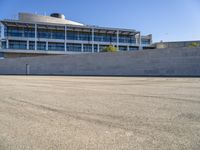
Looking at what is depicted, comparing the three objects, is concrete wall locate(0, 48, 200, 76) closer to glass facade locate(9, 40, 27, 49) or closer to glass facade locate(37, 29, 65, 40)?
glass facade locate(9, 40, 27, 49)

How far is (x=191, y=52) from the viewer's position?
21.5 meters

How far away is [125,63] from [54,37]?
56558 mm

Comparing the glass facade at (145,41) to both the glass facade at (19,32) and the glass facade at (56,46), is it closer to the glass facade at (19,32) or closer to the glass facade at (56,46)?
the glass facade at (56,46)

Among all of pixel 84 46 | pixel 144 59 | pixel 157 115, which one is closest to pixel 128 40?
pixel 84 46

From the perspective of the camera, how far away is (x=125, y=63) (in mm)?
26328

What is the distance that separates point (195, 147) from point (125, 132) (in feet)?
4.17

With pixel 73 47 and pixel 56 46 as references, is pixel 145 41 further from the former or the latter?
pixel 56 46

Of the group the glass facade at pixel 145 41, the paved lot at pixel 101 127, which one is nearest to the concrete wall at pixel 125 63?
the paved lot at pixel 101 127

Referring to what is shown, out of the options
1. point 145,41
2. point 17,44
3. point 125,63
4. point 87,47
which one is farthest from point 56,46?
point 125,63

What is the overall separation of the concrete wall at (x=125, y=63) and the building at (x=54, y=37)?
122 ft

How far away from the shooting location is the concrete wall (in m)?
21.8

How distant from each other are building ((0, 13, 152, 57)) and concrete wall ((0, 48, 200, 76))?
37.2 metres

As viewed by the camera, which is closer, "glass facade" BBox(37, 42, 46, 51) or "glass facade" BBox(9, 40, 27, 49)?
"glass facade" BBox(9, 40, 27, 49)

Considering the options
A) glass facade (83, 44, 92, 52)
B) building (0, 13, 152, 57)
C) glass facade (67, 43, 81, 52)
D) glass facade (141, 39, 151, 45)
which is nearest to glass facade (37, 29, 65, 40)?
building (0, 13, 152, 57)
